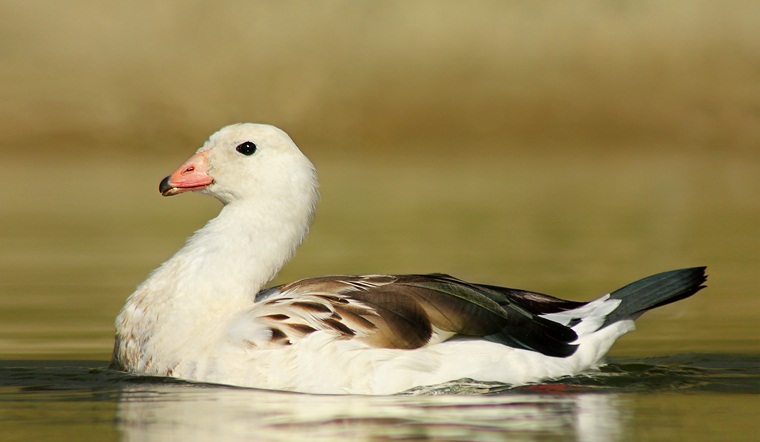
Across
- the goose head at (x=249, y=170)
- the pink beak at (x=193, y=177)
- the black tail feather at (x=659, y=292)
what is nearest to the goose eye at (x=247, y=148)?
the goose head at (x=249, y=170)

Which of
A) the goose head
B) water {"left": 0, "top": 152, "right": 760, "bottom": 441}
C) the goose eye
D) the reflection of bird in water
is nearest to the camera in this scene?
the reflection of bird in water

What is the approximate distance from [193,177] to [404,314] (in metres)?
1.82

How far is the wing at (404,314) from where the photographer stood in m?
8.60

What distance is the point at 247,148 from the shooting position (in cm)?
952

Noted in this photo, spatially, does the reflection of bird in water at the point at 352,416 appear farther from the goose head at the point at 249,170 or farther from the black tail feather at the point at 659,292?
the goose head at the point at 249,170

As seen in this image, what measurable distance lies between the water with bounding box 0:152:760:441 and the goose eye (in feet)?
5.38

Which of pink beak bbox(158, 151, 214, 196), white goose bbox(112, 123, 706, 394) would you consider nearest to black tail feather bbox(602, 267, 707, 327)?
white goose bbox(112, 123, 706, 394)

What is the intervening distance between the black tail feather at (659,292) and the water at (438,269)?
0.41 meters

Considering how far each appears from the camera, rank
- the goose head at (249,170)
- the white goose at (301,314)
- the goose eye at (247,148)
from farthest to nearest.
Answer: the goose eye at (247,148)
the goose head at (249,170)
the white goose at (301,314)

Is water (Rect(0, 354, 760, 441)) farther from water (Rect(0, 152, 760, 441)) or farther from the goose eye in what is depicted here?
the goose eye

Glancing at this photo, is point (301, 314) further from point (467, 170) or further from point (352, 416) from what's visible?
point (467, 170)

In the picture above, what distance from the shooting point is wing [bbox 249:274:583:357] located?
28.2ft

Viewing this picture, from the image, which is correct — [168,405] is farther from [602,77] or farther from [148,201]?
[602,77]

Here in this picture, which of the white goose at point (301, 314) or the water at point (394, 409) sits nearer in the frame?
the water at point (394, 409)
